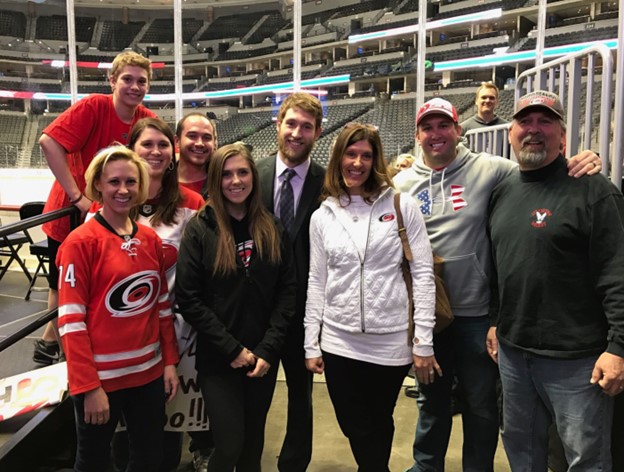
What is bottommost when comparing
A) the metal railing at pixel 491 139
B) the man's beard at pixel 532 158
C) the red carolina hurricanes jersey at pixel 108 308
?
the red carolina hurricanes jersey at pixel 108 308

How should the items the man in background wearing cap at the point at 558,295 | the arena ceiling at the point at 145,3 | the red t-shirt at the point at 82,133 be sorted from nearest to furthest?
the man in background wearing cap at the point at 558,295
the red t-shirt at the point at 82,133
the arena ceiling at the point at 145,3

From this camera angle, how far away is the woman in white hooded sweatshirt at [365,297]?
5.24 ft

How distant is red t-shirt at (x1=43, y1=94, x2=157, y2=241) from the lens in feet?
6.98

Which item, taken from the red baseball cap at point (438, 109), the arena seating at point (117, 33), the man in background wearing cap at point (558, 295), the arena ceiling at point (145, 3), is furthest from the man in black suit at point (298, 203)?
the arena seating at point (117, 33)

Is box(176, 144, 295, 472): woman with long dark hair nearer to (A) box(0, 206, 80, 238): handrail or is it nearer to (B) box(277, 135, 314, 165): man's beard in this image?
(B) box(277, 135, 314, 165): man's beard

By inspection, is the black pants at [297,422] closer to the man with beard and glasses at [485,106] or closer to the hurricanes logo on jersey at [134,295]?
the hurricanes logo on jersey at [134,295]

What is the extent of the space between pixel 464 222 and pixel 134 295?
1.19 meters

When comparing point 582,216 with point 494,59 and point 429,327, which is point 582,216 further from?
point 494,59

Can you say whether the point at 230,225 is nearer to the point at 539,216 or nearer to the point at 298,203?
the point at 298,203

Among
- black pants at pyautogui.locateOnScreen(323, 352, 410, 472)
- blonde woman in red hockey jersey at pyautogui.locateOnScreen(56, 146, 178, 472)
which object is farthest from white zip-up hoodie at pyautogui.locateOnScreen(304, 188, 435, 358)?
blonde woman in red hockey jersey at pyautogui.locateOnScreen(56, 146, 178, 472)

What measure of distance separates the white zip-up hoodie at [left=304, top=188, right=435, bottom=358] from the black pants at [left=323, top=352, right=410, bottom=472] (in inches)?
4.5

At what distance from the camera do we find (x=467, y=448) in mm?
1809

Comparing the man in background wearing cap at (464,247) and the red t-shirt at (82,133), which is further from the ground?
the red t-shirt at (82,133)

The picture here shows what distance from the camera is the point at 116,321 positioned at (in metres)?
1.52
